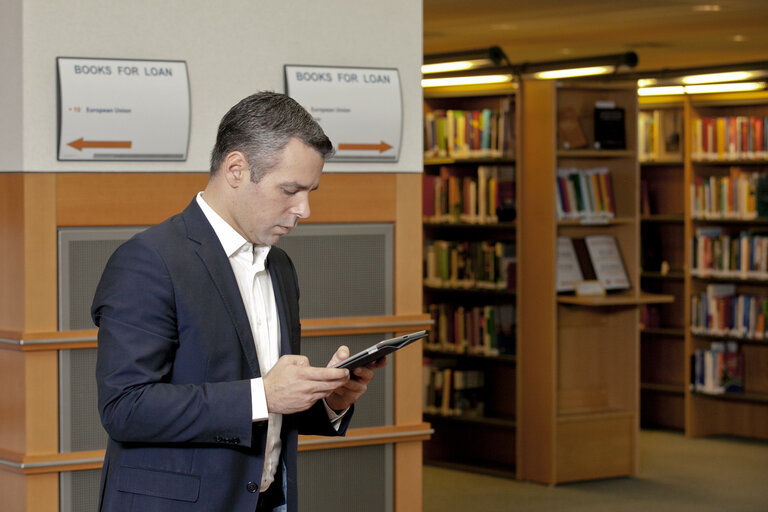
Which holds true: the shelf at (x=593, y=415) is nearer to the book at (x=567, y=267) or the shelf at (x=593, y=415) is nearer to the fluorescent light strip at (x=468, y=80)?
the book at (x=567, y=267)

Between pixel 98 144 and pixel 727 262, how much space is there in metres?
5.73

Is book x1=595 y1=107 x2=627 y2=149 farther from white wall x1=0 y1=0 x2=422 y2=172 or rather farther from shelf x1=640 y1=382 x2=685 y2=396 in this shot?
white wall x1=0 y1=0 x2=422 y2=172

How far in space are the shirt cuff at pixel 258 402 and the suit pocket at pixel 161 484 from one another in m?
0.19

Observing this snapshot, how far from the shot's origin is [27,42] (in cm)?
351

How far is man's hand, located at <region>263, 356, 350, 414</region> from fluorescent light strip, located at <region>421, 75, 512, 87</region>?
534cm

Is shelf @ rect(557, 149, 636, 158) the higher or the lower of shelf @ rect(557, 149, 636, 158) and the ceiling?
the lower

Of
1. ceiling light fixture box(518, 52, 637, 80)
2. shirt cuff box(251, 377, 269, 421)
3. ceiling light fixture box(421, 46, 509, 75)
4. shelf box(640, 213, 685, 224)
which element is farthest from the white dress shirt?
shelf box(640, 213, 685, 224)

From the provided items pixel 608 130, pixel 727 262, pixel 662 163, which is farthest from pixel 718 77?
pixel 608 130

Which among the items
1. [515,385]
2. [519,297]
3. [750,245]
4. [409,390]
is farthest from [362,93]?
[750,245]

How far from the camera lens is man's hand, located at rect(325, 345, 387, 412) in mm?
2248

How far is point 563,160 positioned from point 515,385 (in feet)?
4.88

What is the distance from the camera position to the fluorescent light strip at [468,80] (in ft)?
23.5

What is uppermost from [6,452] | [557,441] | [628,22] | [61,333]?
[628,22]

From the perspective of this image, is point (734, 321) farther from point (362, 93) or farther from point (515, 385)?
point (362, 93)
